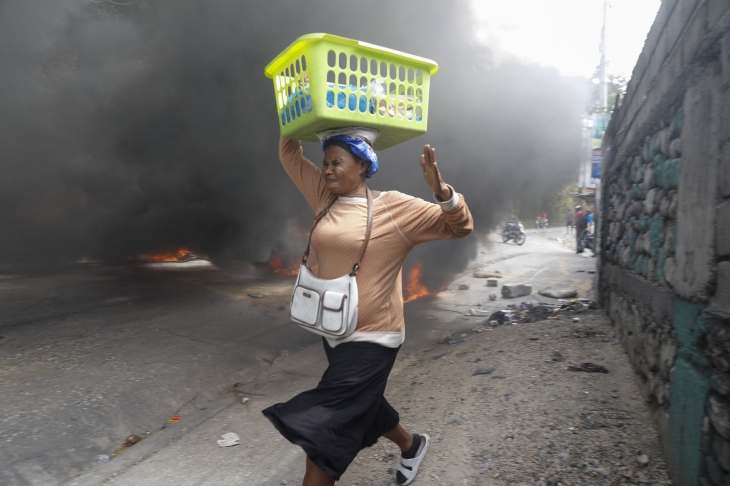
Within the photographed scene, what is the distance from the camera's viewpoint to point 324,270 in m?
1.90

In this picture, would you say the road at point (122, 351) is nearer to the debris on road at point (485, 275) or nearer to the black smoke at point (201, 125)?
the debris on road at point (485, 275)

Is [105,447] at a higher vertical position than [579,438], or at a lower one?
lower

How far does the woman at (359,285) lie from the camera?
5.60 ft

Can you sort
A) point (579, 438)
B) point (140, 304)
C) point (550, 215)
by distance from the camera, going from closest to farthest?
point (579, 438) < point (140, 304) < point (550, 215)

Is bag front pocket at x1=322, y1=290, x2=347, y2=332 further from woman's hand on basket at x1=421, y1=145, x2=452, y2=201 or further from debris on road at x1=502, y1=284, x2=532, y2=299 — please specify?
debris on road at x1=502, y1=284, x2=532, y2=299

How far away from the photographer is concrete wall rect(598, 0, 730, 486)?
59.7 inches

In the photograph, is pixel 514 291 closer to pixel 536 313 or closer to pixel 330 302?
pixel 536 313

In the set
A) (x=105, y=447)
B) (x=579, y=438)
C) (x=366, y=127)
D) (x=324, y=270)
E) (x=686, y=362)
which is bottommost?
(x=105, y=447)

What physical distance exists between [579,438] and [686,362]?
2.42 feet

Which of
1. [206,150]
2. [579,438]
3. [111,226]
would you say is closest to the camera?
[579,438]

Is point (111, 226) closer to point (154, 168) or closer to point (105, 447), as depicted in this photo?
point (154, 168)

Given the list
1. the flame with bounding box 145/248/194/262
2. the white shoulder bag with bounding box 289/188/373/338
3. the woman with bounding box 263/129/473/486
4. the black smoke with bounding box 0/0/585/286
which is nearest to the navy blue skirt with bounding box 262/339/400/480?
the woman with bounding box 263/129/473/486

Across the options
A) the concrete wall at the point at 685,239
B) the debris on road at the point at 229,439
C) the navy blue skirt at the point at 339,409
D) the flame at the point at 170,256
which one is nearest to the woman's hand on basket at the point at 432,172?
the navy blue skirt at the point at 339,409

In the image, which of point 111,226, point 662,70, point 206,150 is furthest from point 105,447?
point 111,226
